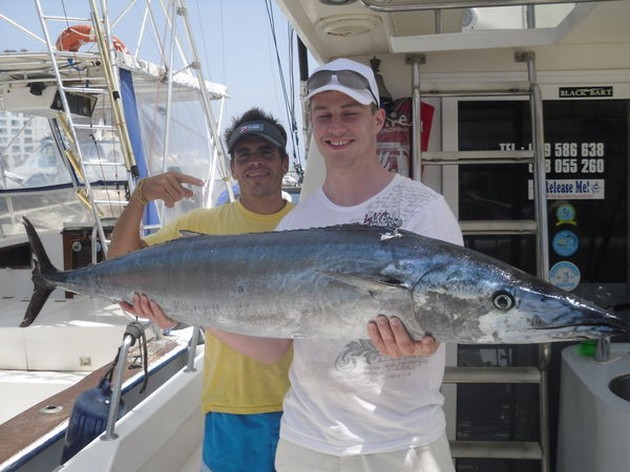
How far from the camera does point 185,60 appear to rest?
23.9 ft

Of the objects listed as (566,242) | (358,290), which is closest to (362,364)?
(358,290)

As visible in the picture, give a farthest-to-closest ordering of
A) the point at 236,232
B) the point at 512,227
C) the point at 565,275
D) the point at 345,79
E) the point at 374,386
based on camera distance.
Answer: the point at 565,275 → the point at 512,227 → the point at 236,232 → the point at 345,79 → the point at 374,386

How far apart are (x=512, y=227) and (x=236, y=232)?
4.05 feet

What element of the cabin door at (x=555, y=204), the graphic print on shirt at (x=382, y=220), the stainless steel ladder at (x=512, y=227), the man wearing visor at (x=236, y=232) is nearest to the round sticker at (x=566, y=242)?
Answer: the cabin door at (x=555, y=204)

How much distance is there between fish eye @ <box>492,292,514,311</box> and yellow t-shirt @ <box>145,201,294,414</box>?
112cm

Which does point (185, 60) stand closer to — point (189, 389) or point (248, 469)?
point (189, 389)

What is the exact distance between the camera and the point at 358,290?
1460mm

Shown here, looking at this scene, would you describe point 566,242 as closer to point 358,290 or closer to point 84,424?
point 358,290

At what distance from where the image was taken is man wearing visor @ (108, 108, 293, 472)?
2.31 metres

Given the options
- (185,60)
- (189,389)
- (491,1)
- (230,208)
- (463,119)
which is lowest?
(189,389)

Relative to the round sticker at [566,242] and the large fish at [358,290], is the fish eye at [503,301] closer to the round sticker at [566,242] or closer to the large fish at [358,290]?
the large fish at [358,290]

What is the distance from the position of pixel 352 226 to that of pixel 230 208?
1.09 metres

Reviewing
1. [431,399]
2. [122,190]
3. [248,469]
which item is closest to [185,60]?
[122,190]

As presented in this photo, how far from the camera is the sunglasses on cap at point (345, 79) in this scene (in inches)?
68.7
